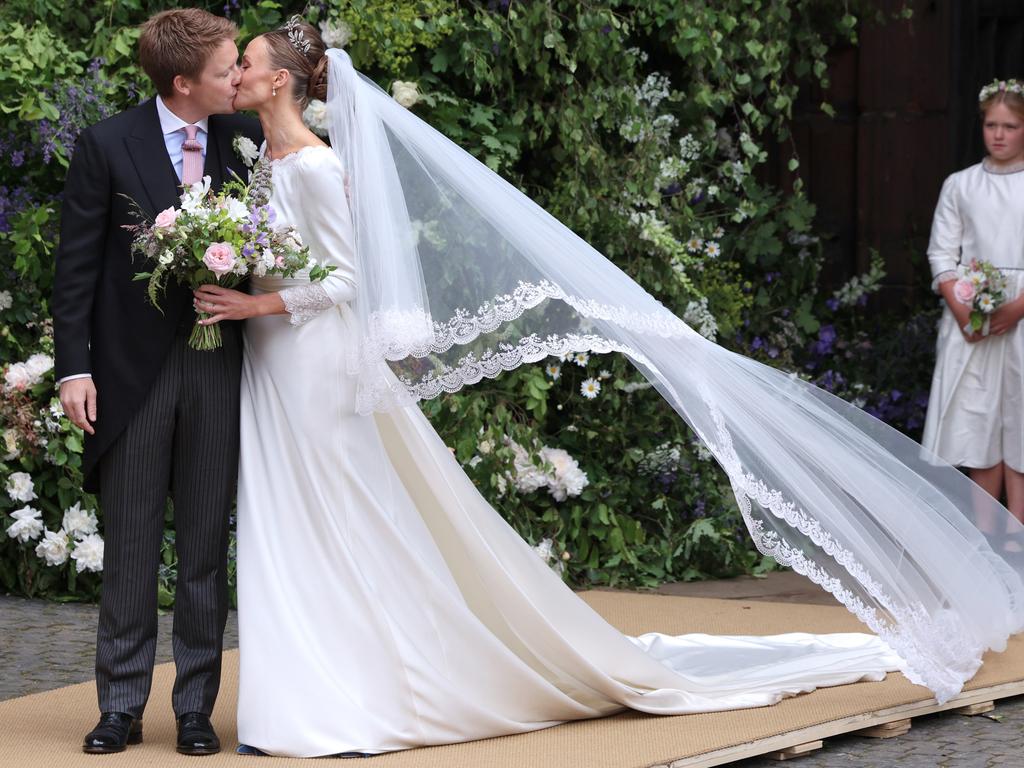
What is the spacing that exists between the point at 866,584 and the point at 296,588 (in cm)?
157

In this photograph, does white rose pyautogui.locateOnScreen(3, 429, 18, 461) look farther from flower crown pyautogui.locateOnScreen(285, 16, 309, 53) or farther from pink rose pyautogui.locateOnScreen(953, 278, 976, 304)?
pink rose pyautogui.locateOnScreen(953, 278, 976, 304)

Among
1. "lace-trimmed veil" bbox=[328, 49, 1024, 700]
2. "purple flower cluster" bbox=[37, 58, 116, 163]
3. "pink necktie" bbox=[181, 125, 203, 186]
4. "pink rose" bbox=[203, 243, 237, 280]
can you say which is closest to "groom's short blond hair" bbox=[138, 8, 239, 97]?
"pink necktie" bbox=[181, 125, 203, 186]

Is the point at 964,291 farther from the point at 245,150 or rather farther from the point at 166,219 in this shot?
the point at 166,219

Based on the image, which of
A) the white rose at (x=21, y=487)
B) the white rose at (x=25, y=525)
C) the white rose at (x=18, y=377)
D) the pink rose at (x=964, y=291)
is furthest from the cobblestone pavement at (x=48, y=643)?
the pink rose at (x=964, y=291)

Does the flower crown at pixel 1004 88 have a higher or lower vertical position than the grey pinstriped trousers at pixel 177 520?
higher

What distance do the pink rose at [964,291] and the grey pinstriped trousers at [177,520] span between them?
139 inches

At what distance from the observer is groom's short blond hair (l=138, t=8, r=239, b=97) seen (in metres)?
4.20

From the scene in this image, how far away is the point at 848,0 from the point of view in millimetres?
8086

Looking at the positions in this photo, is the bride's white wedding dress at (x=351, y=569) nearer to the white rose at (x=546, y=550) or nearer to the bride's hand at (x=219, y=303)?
the bride's hand at (x=219, y=303)

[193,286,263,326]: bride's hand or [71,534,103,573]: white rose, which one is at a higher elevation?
[193,286,263,326]: bride's hand

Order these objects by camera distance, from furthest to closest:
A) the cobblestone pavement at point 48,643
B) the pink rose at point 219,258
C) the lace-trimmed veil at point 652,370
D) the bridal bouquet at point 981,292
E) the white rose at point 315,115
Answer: the bridal bouquet at point 981,292
the white rose at point 315,115
the cobblestone pavement at point 48,643
the lace-trimmed veil at point 652,370
the pink rose at point 219,258

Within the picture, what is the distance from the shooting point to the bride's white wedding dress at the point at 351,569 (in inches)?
166

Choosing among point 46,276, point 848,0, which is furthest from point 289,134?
point 848,0

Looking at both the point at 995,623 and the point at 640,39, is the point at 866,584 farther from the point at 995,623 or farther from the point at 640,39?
the point at 640,39
